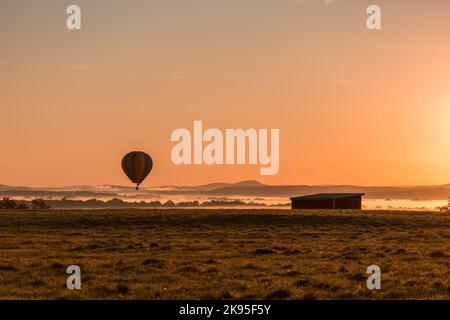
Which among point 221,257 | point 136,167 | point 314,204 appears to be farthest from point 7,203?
point 221,257

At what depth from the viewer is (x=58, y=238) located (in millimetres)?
45219

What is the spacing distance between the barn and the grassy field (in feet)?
128

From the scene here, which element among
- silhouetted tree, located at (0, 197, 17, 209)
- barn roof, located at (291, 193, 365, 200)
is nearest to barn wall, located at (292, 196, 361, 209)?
barn roof, located at (291, 193, 365, 200)

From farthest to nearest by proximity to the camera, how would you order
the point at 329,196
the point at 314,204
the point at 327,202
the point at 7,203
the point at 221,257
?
the point at 7,203
the point at 329,196
the point at 327,202
the point at 314,204
the point at 221,257

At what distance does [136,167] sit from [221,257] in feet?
188

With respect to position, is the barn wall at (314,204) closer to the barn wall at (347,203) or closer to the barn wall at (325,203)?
the barn wall at (325,203)

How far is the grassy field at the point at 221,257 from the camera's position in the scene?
23047mm

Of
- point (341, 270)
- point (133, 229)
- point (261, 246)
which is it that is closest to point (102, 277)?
point (341, 270)

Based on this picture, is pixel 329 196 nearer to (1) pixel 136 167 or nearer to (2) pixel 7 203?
(1) pixel 136 167

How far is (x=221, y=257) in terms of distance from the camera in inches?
1309

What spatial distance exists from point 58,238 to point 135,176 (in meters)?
44.6

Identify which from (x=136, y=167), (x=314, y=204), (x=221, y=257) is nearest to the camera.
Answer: (x=221, y=257)

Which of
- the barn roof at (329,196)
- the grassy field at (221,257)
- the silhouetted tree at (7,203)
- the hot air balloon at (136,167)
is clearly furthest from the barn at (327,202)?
the silhouetted tree at (7,203)

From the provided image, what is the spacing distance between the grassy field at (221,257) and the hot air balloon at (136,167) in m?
26.9
